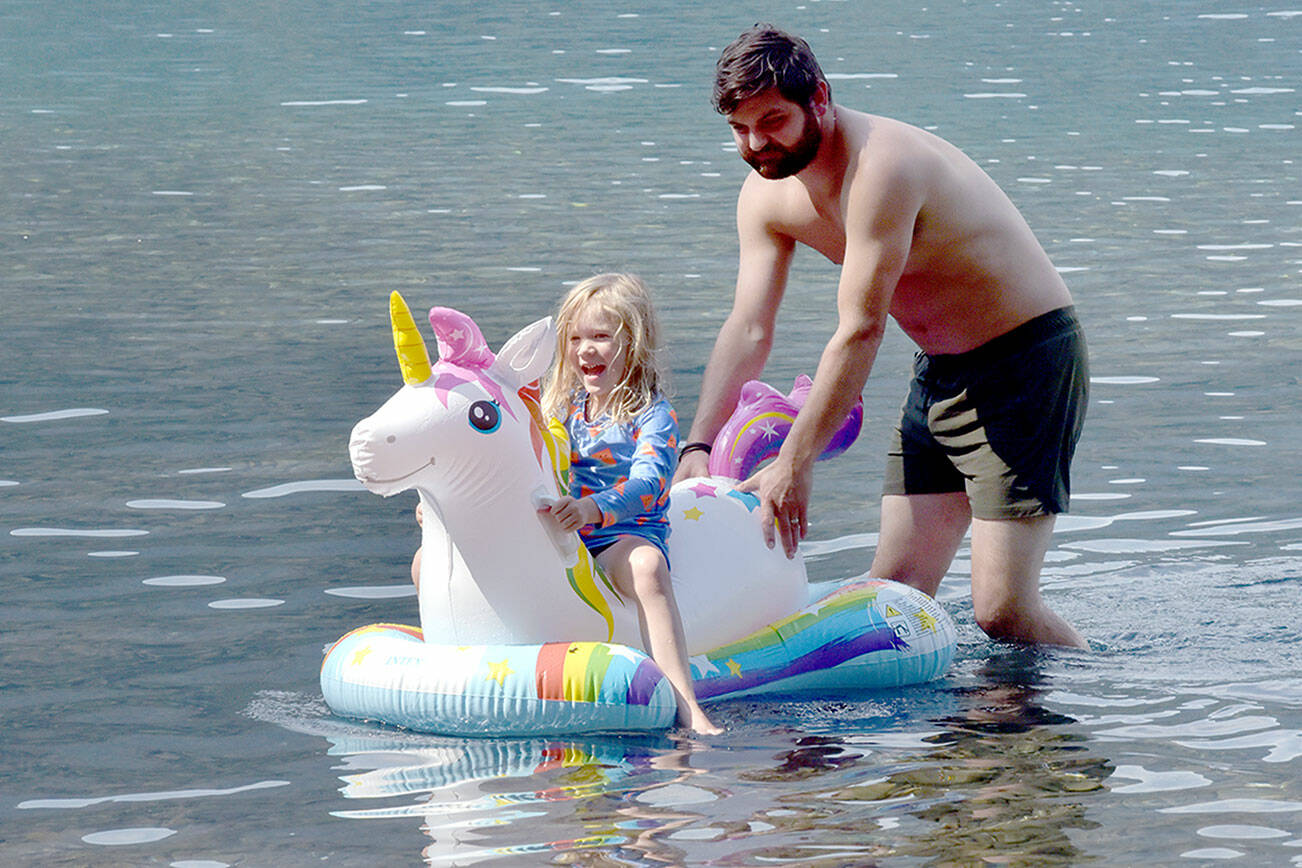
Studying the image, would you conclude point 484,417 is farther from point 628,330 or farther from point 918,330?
point 918,330

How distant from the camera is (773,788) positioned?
5184 mm

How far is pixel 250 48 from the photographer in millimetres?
37125

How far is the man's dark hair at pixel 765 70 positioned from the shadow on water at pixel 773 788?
1.96m

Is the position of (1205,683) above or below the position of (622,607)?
below

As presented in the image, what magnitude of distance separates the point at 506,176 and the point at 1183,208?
7.19 meters

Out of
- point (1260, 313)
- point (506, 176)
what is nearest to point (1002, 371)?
point (1260, 313)

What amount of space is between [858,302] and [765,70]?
2.52ft

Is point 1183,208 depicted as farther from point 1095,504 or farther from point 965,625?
point 965,625

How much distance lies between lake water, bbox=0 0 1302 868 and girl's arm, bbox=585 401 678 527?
745 millimetres

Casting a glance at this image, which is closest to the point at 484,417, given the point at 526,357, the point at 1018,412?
the point at 526,357

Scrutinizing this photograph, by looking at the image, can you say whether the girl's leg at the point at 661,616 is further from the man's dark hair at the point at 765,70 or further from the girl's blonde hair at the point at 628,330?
the man's dark hair at the point at 765,70

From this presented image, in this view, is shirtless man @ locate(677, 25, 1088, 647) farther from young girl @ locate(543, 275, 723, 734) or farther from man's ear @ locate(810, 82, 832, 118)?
young girl @ locate(543, 275, 723, 734)

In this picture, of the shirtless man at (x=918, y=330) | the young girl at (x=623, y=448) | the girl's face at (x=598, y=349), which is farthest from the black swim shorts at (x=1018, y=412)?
the girl's face at (x=598, y=349)

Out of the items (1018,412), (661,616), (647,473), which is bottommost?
(661,616)
